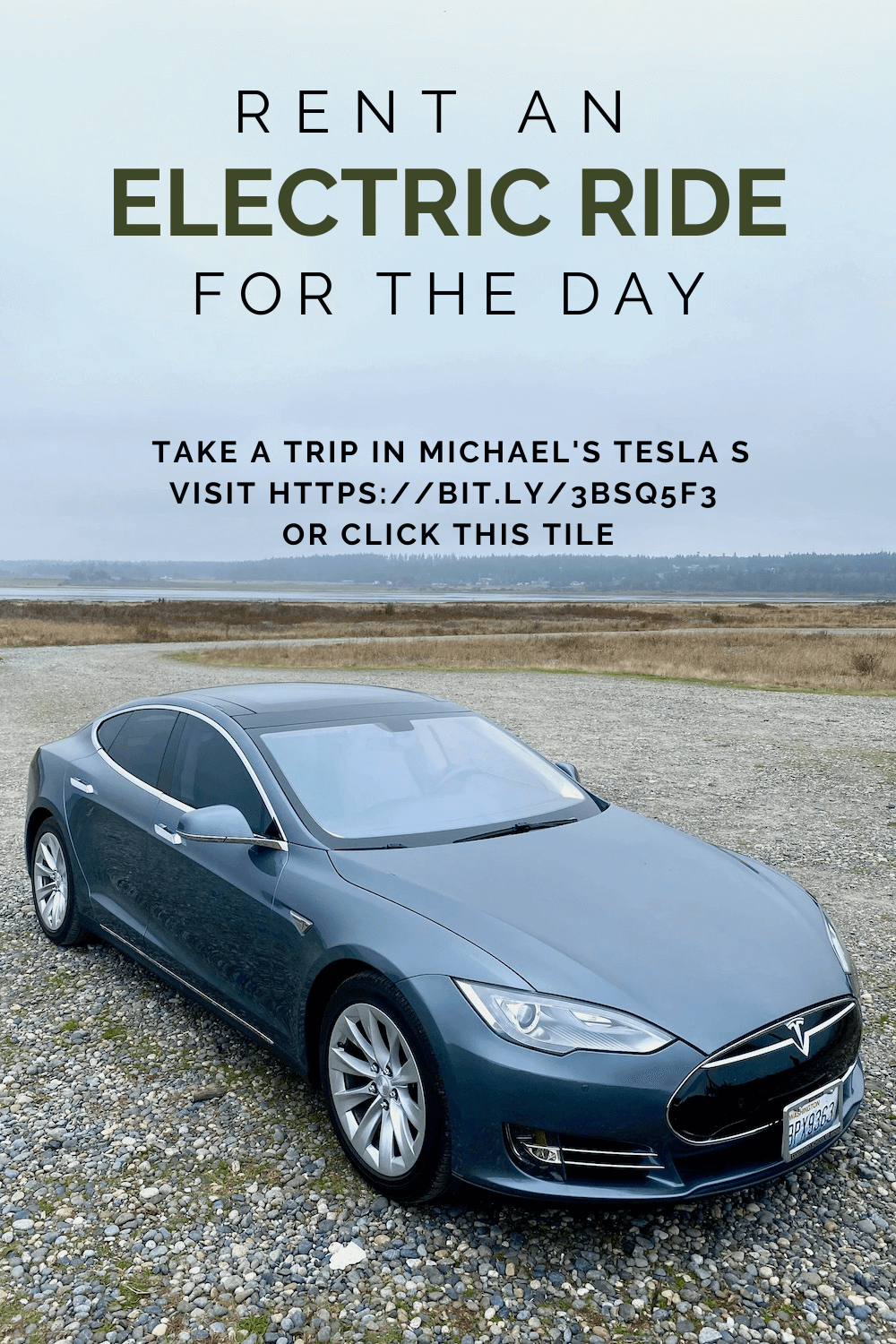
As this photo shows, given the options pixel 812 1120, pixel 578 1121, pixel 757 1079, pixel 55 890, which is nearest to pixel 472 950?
pixel 578 1121

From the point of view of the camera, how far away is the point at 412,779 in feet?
13.8

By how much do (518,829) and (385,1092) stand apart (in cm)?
120

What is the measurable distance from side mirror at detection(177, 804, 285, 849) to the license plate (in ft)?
6.41

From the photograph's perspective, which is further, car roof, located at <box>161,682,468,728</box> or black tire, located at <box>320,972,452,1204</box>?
car roof, located at <box>161,682,468,728</box>

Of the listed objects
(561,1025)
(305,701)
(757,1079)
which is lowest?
(757,1079)

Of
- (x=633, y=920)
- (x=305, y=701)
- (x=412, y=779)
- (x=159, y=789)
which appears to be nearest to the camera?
(x=633, y=920)

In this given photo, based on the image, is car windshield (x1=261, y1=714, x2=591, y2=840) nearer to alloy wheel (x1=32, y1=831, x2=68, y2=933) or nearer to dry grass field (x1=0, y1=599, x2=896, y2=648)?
alloy wheel (x1=32, y1=831, x2=68, y2=933)

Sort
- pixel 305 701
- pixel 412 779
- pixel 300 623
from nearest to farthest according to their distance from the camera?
pixel 412 779 → pixel 305 701 → pixel 300 623

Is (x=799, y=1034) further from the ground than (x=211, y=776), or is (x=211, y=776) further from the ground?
(x=211, y=776)

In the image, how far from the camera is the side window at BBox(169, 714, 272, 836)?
157 inches

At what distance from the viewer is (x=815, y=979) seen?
10.6 ft

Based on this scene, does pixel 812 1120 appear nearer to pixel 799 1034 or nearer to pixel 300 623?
pixel 799 1034

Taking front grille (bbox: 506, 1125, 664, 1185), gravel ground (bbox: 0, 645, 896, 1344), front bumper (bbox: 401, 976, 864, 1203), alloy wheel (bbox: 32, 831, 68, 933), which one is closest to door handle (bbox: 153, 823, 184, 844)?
gravel ground (bbox: 0, 645, 896, 1344)

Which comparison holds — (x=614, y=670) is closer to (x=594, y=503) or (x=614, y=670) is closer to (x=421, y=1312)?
(x=594, y=503)
